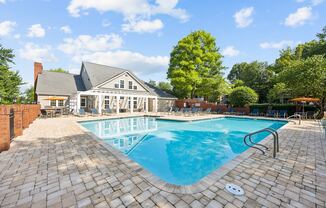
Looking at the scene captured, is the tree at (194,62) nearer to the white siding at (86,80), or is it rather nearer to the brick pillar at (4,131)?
the white siding at (86,80)

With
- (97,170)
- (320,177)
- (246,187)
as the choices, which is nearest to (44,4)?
(97,170)

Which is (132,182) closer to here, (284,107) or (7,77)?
→ (284,107)

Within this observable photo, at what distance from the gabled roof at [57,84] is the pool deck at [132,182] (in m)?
16.8

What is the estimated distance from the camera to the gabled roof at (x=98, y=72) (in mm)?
20869

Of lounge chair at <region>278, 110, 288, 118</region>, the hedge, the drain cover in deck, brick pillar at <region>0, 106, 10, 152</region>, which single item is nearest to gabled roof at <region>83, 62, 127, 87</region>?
brick pillar at <region>0, 106, 10, 152</region>

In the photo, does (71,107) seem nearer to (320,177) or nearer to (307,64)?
(320,177)

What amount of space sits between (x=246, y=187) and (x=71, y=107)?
21081mm

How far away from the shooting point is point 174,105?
28656 millimetres

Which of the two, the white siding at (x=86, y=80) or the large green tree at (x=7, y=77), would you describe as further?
the white siding at (x=86, y=80)

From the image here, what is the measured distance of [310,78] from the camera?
14.7 meters

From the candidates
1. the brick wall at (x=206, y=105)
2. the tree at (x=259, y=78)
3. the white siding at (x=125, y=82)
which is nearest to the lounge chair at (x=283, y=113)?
the brick wall at (x=206, y=105)

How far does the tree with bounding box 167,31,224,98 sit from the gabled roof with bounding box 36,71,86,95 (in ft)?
48.7

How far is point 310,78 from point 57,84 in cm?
2886

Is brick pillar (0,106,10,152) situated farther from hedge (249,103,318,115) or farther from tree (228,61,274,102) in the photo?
tree (228,61,274,102)
